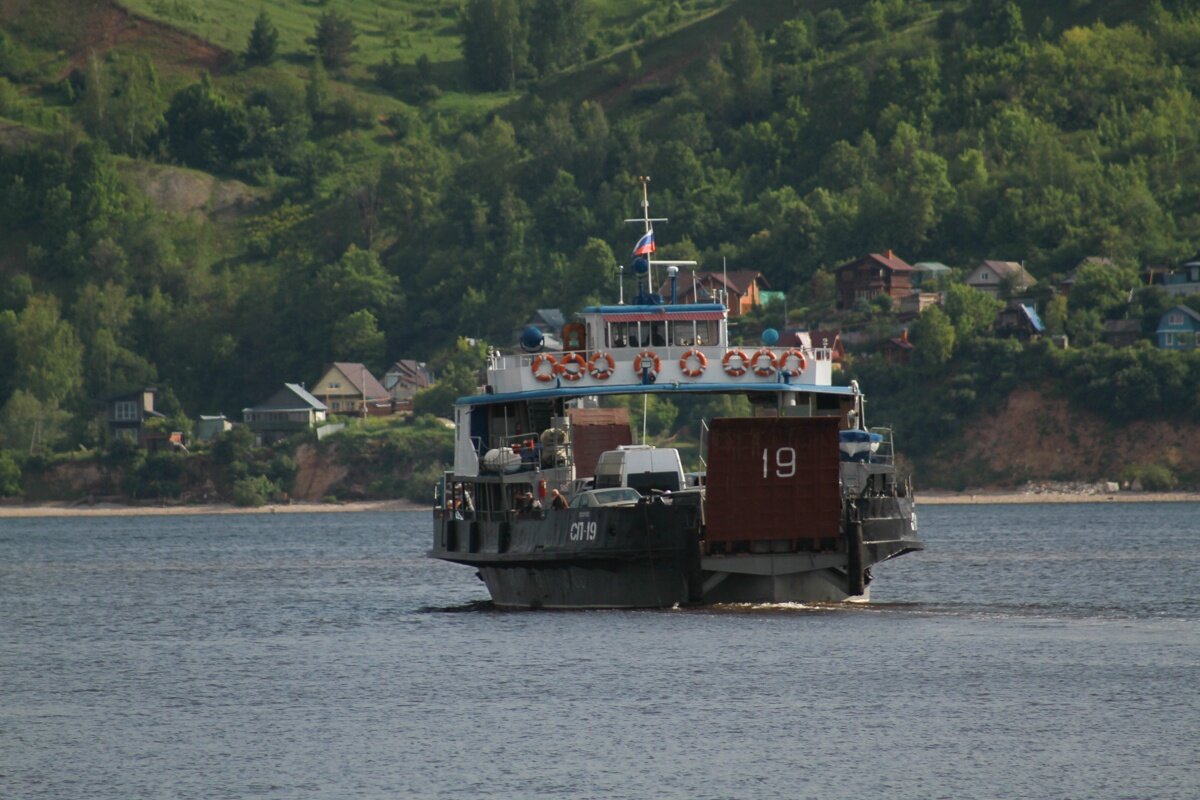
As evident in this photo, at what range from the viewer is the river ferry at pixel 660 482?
58.4 m

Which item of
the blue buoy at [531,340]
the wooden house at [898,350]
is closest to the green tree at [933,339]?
the wooden house at [898,350]

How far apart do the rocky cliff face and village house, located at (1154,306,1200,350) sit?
652 inches

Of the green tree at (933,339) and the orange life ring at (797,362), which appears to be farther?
the green tree at (933,339)

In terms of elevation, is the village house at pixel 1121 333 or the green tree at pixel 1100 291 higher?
the green tree at pixel 1100 291

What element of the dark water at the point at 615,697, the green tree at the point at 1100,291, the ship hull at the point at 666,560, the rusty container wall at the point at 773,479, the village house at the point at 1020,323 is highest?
the green tree at the point at 1100,291

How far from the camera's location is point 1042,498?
168 m

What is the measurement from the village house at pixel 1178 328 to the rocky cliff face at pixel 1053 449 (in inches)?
652

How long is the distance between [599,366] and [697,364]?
9.47 ft

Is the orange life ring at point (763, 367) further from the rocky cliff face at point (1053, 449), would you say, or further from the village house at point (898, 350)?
the village house at point (898, 350)


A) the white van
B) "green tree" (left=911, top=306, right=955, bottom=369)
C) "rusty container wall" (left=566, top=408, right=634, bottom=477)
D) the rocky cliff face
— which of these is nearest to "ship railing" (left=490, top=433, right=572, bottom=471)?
"rusty container wall" (left=566, top=408, right=634, bottom=477)

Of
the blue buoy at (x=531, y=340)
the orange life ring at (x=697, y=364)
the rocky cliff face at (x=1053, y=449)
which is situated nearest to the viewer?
the orange life ring at (x=697, y=364)

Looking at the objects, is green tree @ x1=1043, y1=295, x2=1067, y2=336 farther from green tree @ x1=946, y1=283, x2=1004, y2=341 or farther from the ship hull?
the ship hull

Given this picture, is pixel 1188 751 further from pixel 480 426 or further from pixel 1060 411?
pixel 1060 411

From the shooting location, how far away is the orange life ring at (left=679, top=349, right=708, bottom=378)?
65375 mm
